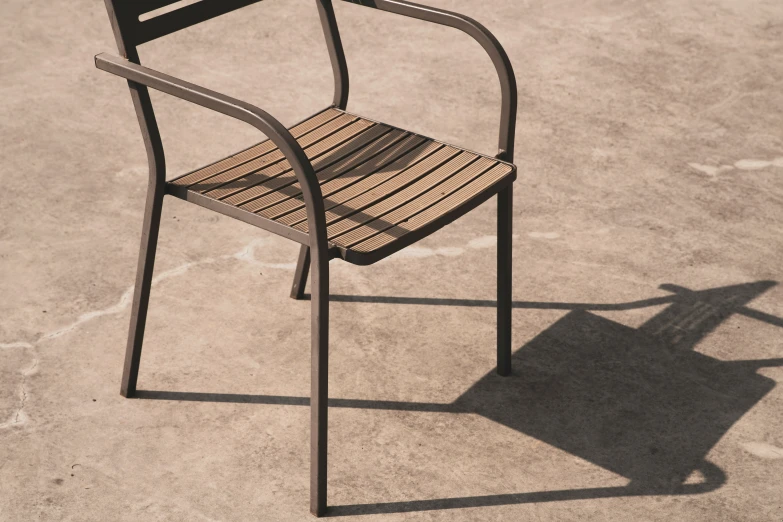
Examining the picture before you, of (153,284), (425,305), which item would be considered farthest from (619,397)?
(153,284)

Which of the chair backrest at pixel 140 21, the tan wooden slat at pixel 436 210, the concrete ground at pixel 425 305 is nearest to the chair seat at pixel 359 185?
the tan wooden slat at pixel 436 210

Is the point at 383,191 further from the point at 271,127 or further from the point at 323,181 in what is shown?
the point at 271,127

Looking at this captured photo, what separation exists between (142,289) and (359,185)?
1.67 feet

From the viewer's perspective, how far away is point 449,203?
7.51 feet

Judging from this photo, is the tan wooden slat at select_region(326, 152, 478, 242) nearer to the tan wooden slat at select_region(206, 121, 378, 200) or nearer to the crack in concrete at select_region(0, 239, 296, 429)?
the tan wooden slat at select_region(206, 121, 378, 200)

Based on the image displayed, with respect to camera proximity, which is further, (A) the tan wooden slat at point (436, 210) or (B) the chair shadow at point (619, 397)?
(B) the chair shadow at point (619, 397)

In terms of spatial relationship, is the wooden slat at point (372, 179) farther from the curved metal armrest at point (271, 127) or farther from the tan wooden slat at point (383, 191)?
the curved metal armrest at point (271, 127)

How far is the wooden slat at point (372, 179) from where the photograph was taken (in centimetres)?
225

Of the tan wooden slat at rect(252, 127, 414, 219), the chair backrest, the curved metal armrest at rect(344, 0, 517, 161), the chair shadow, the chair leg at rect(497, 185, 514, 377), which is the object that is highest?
the chair backrest

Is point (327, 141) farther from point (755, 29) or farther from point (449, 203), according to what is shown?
point (755, 29)

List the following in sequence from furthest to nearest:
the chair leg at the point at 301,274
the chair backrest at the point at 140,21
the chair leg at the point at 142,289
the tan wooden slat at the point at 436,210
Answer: the chair leg at the point at 301,274 < the chair leg at the point at 142,289 < the chair backrest at the point at 140,21 < the tan wooden slat at the point at 436,210

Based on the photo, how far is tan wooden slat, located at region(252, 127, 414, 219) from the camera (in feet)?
7.46

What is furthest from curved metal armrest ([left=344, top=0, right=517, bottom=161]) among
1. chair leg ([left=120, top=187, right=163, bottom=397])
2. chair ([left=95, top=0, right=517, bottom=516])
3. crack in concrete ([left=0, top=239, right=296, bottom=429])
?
crack in concrete ([left=0, top=239, right=296, bottom=429])

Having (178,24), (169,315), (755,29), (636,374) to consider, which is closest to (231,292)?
(169,315)
